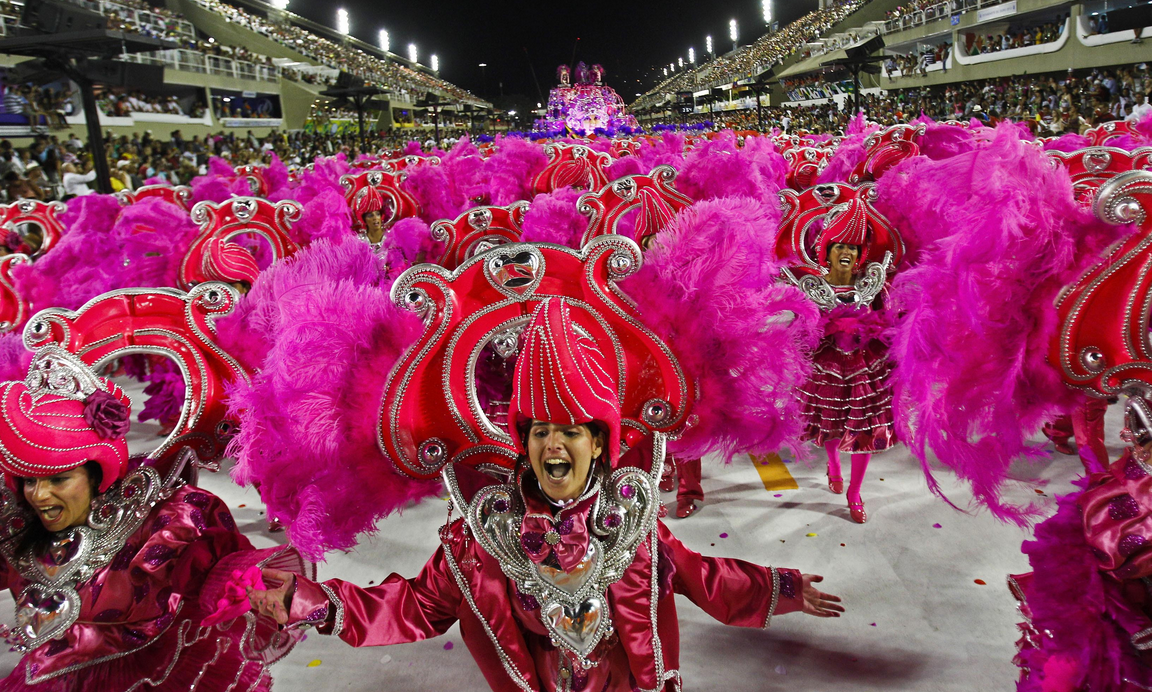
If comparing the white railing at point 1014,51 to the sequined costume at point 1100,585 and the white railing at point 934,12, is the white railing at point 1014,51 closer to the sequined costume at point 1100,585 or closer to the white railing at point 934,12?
the white railing at point 934,12

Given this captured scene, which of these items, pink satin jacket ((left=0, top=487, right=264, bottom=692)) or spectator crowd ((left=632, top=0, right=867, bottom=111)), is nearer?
pink satin jacket ((left=0, top=487, right=264, bottom=692))

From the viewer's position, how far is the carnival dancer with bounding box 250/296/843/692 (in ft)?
4.90

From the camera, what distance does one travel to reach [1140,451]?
4.77 ft

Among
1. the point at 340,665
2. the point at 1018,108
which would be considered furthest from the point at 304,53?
the point at 340,665

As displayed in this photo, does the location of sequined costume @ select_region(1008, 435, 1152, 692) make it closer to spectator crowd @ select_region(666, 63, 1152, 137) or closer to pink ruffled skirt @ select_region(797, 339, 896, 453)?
pink ruffled skirt @ select_region(797, 339, 896, 453)

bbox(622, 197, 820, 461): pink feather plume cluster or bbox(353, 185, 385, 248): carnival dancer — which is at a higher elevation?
bbox(353, 185, 385, 248): carnival dancer

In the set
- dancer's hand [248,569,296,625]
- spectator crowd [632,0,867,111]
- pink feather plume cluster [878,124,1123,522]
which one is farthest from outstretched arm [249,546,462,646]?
spectator crowd [632,0,867,111]

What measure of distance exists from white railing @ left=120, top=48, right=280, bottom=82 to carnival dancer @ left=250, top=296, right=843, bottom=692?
15.7 meters

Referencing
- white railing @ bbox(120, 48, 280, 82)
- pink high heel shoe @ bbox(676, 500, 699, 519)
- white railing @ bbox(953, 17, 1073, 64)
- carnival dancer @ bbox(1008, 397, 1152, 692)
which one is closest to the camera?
carnival dancer @ bbox(1008, 397, 1152, 692)

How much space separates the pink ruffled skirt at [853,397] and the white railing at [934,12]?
18201 mm

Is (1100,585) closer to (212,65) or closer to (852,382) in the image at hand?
(852,382)

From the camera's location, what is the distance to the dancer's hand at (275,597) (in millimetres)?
1626

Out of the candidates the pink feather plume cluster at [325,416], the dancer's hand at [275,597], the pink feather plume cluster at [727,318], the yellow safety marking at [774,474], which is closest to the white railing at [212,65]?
the yellow safety marking at [774,474]

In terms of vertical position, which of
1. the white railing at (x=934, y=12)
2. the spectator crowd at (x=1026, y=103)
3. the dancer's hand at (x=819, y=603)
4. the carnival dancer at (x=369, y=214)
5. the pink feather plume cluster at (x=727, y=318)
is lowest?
the dancer's hand at (x=819, y=603)
